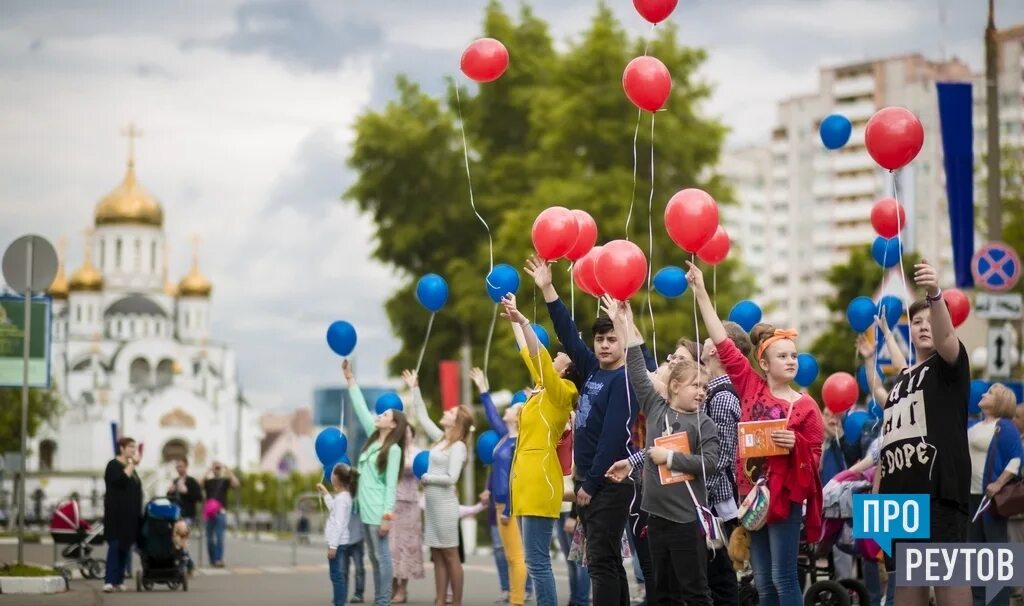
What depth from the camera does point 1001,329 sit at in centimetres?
1847

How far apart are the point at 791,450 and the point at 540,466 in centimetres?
169

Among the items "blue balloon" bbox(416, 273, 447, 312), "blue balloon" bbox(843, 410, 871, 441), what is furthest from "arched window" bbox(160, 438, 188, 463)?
"blue balloon" bbox(843, 410, 871, 441)

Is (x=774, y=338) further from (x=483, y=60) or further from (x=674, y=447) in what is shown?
(x=483, y=60)

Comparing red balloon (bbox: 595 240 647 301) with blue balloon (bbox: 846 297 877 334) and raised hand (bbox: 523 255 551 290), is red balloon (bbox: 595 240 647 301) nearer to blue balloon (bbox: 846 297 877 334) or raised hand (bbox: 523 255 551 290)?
raised hand (bbox: 523 255 551 290)

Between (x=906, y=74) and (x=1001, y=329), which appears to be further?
(x=906, y=74)

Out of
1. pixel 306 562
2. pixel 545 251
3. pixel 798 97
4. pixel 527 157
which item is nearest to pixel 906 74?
pixel 798 97

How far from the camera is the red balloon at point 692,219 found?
35.6 feet

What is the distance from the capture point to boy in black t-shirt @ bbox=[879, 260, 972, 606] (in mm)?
8555

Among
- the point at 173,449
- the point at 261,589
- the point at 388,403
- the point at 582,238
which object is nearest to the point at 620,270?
the point at 582,238

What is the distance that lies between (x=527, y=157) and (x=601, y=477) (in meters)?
33.3

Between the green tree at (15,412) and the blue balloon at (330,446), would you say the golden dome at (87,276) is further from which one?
the blue balloon at (330,446)

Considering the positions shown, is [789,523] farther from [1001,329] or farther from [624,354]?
[1001,329]

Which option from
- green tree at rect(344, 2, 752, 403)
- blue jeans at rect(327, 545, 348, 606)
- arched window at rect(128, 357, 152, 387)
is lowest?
blue jeans at rect(327, 545, 348, 606)

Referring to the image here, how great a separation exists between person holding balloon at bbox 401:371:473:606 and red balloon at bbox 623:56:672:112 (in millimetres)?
3169
